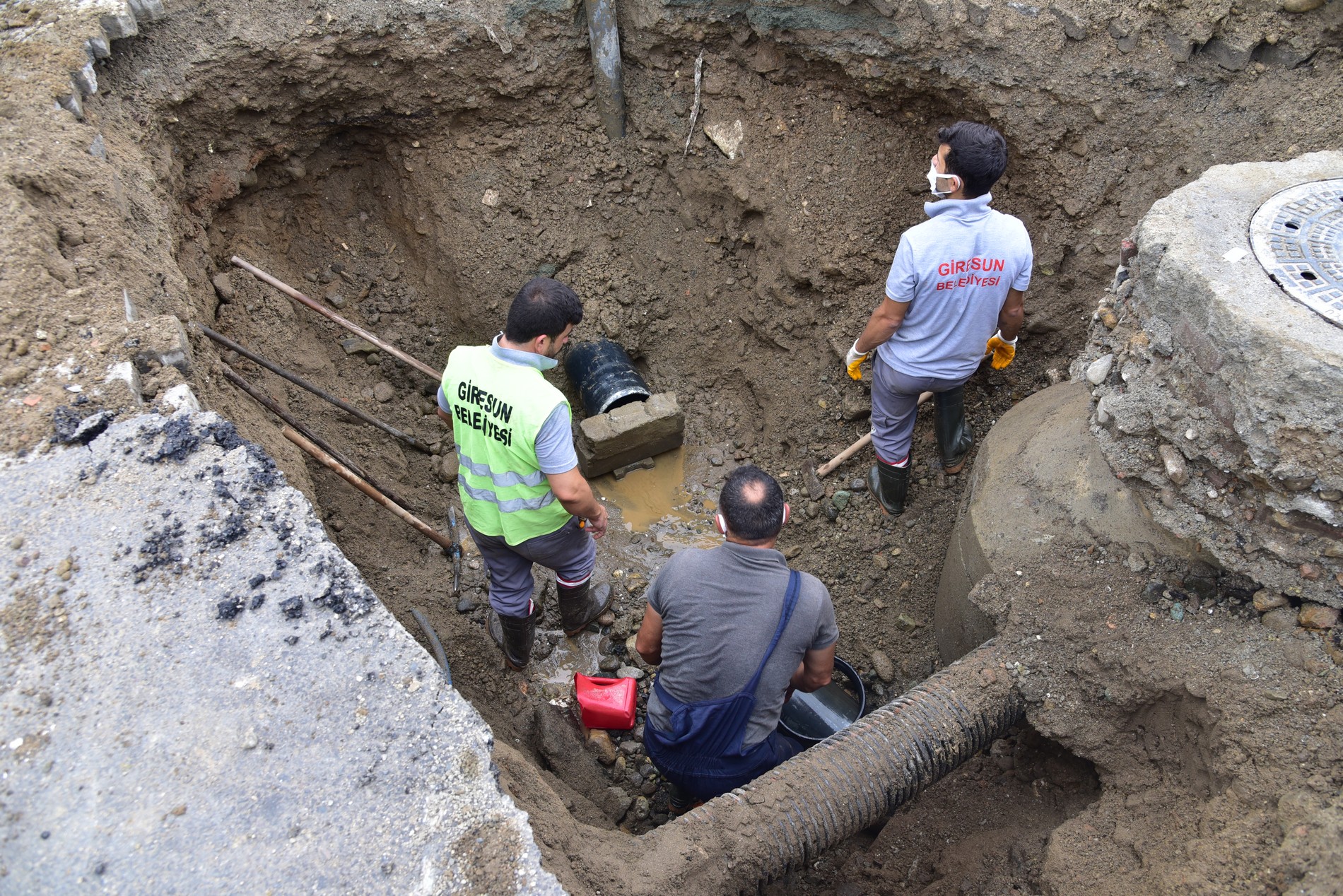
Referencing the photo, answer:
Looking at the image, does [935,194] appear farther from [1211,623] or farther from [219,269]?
[219,269]

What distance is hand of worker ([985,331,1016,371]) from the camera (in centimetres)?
387

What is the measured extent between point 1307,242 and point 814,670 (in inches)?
79.0

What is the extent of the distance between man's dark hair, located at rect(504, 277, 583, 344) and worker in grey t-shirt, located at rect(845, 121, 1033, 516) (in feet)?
4.37

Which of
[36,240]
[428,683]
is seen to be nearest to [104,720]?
[428,683]

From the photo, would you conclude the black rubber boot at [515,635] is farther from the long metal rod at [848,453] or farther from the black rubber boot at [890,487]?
the black rubber boot at [890,487]

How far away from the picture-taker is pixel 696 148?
510 centimetres

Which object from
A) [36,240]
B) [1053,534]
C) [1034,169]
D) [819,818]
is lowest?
[819,818]

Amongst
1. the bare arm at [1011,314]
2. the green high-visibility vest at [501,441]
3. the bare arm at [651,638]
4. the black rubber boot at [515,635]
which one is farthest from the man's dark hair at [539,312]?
the bare arm at [1011,314]

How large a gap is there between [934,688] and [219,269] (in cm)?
412

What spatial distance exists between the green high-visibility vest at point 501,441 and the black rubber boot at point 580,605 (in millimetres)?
625

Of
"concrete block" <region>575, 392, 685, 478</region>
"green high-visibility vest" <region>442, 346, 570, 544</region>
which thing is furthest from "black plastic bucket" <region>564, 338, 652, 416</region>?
"green high-visibility vest" <region>442, 346, 570, 544</region>

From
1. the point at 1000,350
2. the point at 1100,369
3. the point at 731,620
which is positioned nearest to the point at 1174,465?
A: the point at 1100,369

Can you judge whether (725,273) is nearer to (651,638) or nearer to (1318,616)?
(651,638)

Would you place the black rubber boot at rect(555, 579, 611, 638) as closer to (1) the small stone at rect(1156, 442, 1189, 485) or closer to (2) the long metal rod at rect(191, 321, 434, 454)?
(2) the long metal rod at rect(191, 321, 434, 454)
